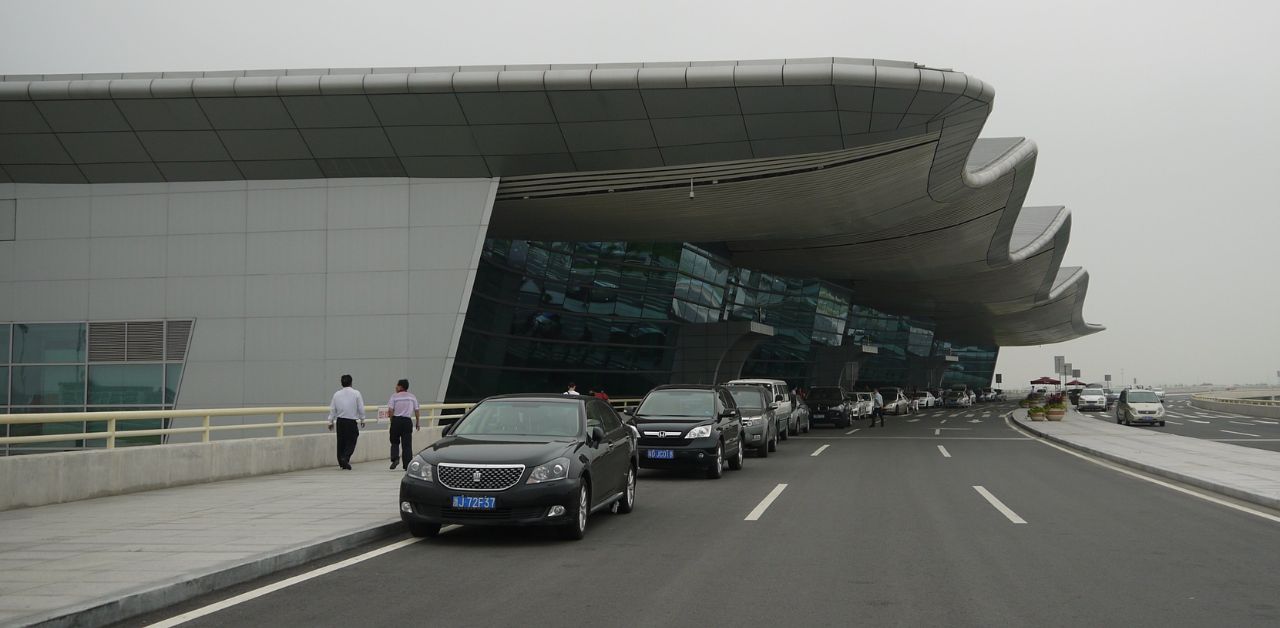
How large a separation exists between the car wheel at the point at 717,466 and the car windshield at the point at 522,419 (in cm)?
603

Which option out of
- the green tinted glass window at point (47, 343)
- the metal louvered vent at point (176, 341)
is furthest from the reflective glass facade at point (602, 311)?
the green tinted glass window at point (47, 343)

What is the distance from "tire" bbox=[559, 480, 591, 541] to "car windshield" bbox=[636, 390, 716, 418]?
7.39m

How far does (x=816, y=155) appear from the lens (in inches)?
1063

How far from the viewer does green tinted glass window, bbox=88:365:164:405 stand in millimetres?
27234

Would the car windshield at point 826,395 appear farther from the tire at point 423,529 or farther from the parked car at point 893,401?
the tire at point 423,529

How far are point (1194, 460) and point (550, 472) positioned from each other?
15202mm

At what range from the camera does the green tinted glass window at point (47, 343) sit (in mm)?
27484

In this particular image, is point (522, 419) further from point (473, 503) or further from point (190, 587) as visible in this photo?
point (190, 587)

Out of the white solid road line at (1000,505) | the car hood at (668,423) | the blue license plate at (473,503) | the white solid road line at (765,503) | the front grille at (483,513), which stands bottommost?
the white solid road line at (1000,505)

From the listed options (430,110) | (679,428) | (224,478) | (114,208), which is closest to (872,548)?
(679,428)

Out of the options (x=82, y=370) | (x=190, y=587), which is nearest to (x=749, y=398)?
(x=190, y=587)

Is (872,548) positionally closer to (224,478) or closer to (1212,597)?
(1212,597)

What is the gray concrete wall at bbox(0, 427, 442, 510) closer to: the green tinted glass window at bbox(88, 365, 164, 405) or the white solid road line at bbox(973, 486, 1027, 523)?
the white solid road line at bbox(973, 486, 1027, 523)

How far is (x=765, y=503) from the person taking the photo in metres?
12.8
